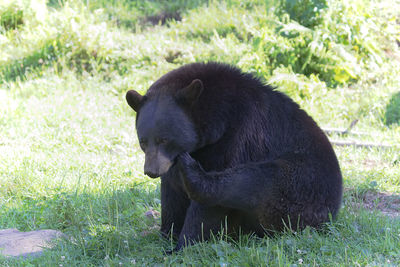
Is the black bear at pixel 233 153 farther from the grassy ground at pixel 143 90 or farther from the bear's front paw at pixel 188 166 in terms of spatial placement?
the grassy ground at pixel 143 90

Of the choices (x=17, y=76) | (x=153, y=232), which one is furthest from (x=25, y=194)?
(x=17, y=76)

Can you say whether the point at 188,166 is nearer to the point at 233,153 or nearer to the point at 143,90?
the point at 233,153

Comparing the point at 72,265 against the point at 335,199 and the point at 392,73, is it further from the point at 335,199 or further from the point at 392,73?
the point at 392,73

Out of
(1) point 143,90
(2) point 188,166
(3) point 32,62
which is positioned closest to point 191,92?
(2) point 188,166

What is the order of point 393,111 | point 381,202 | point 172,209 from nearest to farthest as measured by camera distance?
1. point 172,209
2. point 381,202
3. point 393,111

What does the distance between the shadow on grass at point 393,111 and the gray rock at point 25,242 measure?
6.19m

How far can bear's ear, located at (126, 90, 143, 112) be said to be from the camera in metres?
3.75

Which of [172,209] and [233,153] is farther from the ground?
[233,153]

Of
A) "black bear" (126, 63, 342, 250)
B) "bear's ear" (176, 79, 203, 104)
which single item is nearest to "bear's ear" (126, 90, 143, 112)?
"black bear" (126, 63, 342, 250)

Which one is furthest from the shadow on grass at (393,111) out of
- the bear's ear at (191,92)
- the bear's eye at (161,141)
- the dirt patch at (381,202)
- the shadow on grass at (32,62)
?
the shadow on grass at (32,62)

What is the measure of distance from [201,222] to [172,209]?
0.47 m

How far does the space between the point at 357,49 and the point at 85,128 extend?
5.35 meters

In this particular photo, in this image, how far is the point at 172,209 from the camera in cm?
414

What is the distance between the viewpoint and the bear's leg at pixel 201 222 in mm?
3727
